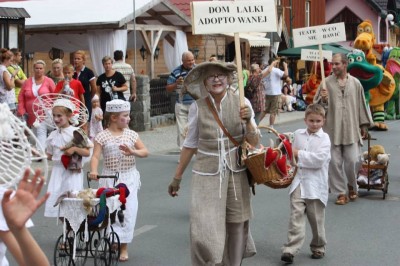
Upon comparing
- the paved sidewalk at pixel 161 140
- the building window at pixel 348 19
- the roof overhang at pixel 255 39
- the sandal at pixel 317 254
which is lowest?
the sandal at pixel 317 254

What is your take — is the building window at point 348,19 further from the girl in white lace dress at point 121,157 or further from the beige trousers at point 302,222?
the girl in white lace dress at point 121,157

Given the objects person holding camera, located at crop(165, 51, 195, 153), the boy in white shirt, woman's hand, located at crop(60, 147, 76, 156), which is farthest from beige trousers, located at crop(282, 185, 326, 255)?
person holding camera, located at crop(165, 51, 195, 153)

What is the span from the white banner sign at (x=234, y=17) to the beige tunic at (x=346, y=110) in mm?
3995

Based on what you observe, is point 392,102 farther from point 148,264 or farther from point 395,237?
point 148,264

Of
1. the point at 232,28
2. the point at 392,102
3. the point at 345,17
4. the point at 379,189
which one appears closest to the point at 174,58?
the point at 392,102

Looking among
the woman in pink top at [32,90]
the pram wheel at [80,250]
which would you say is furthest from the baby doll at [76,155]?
the woman in pink top at [32,90]

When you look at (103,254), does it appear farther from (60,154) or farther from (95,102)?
(95,102)

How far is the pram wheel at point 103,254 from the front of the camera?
7.33m

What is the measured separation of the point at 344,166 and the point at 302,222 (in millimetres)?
3372

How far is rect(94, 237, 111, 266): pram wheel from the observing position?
7332 mm

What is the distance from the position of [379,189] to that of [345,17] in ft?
→ 154

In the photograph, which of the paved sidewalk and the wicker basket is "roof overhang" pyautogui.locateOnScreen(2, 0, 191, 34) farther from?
the wicker basket

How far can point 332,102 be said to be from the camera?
10.9 m

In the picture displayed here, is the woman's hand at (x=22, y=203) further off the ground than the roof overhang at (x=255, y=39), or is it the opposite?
the roof overhang at (x=255, y=39)
